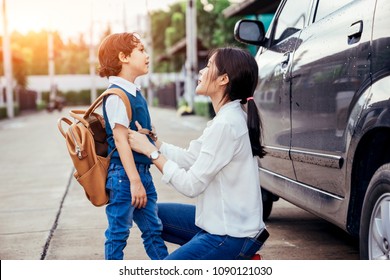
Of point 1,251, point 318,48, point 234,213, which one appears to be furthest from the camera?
point 1,251

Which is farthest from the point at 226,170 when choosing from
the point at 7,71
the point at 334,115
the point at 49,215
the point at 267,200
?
the point at 7,71

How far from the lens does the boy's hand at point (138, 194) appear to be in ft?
10.7

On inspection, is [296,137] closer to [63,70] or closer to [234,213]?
→ [234,213]

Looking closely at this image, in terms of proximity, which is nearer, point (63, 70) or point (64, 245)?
point (64, 245)

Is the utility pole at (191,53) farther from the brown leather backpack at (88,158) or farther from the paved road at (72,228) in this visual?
the brown leather backpack at (88,158)

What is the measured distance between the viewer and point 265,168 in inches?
191

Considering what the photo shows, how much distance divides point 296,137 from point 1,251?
79.5 inches

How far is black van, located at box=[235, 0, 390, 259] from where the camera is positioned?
2975 mm

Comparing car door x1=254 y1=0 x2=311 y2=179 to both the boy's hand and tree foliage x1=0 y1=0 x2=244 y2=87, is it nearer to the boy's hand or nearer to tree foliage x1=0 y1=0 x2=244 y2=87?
the boy's hand

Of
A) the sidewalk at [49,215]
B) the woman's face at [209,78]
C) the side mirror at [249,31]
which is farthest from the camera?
the side mirror at [249,31]

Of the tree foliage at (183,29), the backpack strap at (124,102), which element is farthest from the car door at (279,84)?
the tree foliage at (183,29)

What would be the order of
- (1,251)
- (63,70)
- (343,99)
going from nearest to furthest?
(343,99) < (1,251) < (63,70)

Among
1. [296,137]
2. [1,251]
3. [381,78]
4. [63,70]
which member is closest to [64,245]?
[1,251]

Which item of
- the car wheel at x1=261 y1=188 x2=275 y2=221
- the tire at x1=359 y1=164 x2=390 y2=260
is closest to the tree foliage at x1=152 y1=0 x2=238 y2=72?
the car wheel at x1=261 y1=188 x2=275 y2=221
